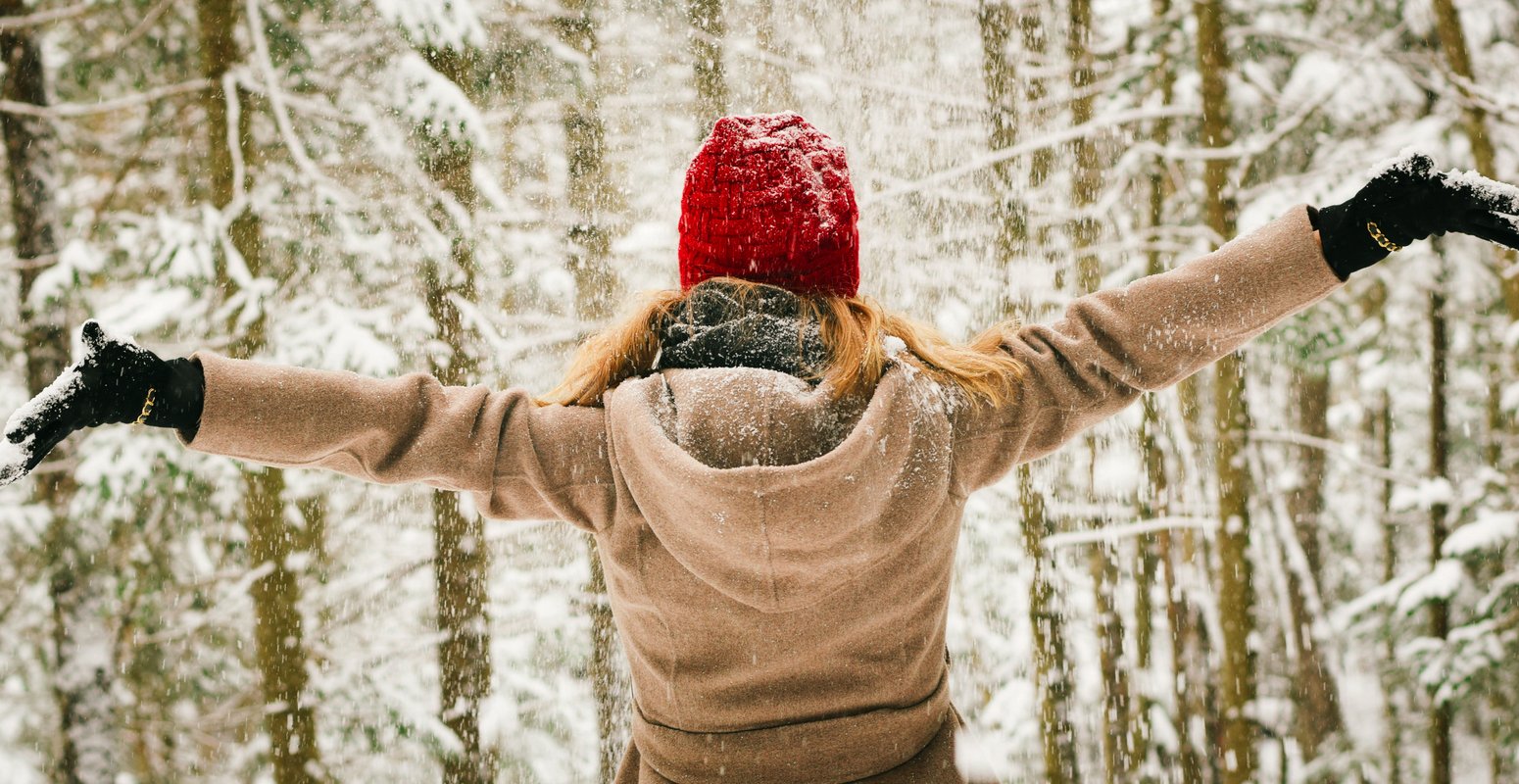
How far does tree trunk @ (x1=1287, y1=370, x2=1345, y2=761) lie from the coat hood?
36.1 feet

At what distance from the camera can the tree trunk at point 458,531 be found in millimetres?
5711

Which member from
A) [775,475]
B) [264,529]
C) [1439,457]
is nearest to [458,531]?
[264,529]

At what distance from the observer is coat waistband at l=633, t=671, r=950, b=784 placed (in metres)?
1.63

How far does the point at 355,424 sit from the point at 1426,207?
5.88 feet

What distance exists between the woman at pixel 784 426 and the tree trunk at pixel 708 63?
483 centimetres

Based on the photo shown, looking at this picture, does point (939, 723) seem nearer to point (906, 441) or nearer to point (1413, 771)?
point (906, 441)

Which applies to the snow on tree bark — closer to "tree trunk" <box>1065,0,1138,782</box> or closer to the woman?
"tree trunk" <box>1065,0,1138,782</box>

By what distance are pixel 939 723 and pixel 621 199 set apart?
18.0 ft

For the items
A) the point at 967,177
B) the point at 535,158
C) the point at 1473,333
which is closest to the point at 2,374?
the point at 535,158

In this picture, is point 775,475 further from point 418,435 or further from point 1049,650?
point 1049,650

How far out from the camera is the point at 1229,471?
5.69m

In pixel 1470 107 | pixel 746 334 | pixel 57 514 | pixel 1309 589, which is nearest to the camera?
pixel 746 334

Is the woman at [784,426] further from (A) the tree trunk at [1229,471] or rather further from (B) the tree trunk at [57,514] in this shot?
(B) the tree trunk at [57,514]

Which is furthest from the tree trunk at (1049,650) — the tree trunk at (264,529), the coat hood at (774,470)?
the coat hood at (774,470)
